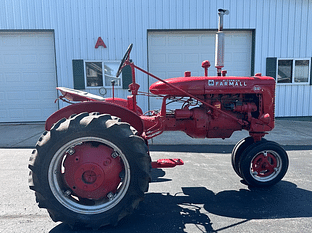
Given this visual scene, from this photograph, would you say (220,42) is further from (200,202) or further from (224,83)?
(200,202)

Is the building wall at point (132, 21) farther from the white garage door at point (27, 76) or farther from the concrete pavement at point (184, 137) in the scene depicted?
the concrete pavement at point (184, 137)

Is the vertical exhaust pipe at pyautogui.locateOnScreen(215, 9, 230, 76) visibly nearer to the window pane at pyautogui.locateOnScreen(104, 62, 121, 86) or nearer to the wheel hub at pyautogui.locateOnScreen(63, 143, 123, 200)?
the wheel hub at pyautogui.locateOnScreen(63, 143, 123, 200)

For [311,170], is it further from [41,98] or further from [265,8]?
[41,98]

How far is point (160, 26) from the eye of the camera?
8.10 meters

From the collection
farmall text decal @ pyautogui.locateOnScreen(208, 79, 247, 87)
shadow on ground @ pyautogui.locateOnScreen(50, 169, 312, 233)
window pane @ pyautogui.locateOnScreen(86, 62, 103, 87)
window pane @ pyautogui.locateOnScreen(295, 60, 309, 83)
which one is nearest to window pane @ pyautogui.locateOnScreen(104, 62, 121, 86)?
window pane @ pyautogui.locateOnScreen(86, 62, 103, 87)

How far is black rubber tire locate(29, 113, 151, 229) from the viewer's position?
2.13m

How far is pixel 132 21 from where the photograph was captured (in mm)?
8047

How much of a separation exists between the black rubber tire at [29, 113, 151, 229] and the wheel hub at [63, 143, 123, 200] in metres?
0.12

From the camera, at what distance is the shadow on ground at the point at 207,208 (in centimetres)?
228

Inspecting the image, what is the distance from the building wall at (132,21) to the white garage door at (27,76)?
428 millimetres

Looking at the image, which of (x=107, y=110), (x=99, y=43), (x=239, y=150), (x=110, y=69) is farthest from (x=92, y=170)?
(x=99, y=43)

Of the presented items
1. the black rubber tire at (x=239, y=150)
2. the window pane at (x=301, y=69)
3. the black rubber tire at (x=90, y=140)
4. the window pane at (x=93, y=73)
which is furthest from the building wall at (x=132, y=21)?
the black rubber tire at (x=90, y=140)

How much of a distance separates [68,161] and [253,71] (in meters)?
8.00

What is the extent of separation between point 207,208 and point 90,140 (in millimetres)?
1550
